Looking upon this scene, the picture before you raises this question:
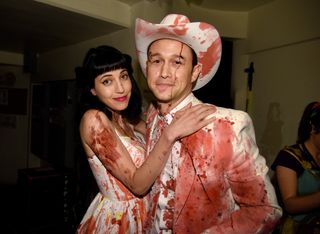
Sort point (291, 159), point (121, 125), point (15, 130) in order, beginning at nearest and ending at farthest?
point (121, 125) → point (291, 159) → point (15, 130)

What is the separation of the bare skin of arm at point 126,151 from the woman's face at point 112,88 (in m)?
0.09

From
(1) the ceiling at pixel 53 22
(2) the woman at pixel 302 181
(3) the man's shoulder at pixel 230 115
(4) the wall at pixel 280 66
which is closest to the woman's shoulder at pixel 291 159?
(2) the woman at pixel 302 181

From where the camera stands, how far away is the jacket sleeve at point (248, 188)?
87 cm

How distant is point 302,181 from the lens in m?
1.57

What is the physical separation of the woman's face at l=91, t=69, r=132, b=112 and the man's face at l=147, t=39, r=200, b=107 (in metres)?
0.37

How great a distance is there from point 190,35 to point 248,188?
0.57 meters

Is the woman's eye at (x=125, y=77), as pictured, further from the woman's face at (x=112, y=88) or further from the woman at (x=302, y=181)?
the woman at (x=302, y=181)

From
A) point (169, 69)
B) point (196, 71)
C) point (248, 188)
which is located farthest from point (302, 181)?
point (169, 69)

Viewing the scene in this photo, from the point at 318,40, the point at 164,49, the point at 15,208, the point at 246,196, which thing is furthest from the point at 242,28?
the point at 15,208

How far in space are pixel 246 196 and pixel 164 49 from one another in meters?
0.60

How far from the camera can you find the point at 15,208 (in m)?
3.97

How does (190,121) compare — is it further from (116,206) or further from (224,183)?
(116,206)

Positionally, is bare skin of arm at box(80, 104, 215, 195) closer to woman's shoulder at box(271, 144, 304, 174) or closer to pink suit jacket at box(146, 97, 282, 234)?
pink suit jacket at box(146, 97, 282, 234)

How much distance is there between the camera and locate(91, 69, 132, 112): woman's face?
1340 millimetres
